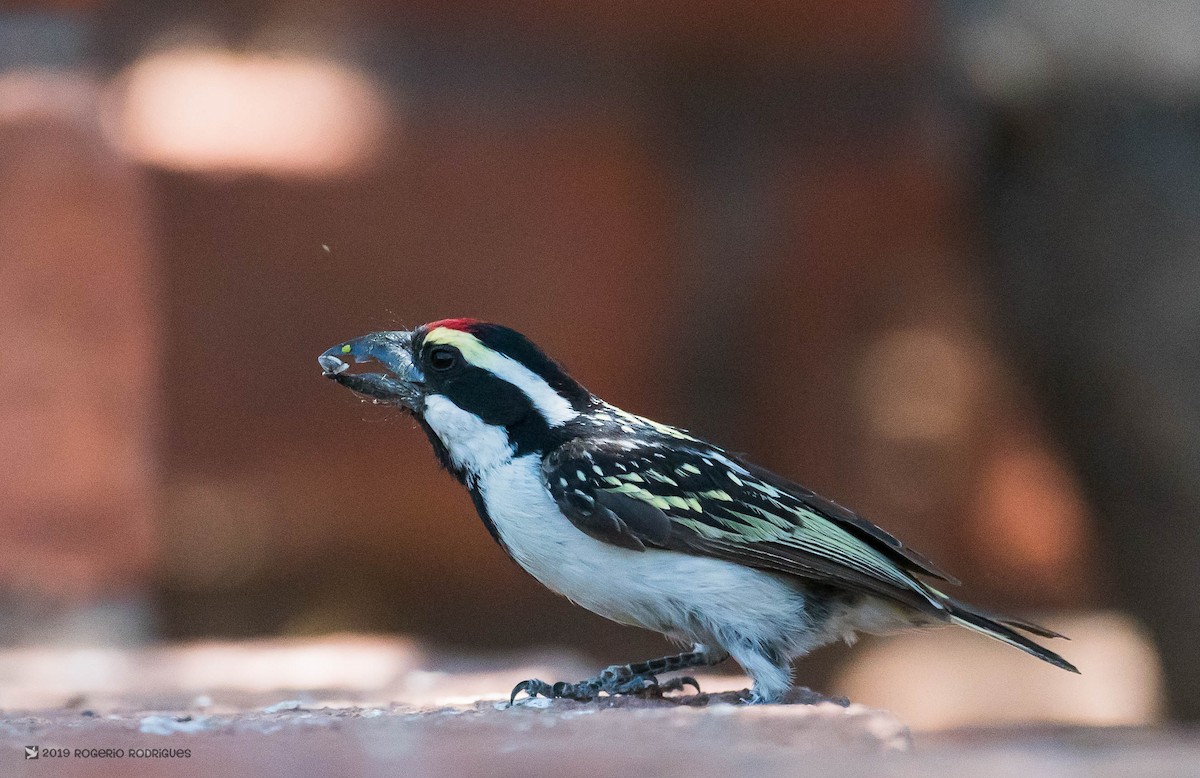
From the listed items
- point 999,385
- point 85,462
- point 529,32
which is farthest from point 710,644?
point 999,385

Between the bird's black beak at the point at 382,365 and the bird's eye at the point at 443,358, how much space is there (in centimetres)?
6

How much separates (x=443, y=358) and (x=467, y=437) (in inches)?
9.7

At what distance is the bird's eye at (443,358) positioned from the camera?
153 inches

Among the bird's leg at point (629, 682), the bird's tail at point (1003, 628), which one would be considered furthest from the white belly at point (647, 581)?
the bird's tail at point (1003, 628)

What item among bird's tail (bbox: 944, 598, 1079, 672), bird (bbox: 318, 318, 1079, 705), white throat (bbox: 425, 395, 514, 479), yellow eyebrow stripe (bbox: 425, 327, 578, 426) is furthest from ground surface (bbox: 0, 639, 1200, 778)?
yellow eyebrow stripe (bbox: 425, 327, 578, 426)

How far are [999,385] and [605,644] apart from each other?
292cm

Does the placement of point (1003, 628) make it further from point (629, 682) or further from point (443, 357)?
point (443, 357)

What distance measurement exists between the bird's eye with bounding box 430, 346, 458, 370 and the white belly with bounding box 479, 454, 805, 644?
1.58 feet

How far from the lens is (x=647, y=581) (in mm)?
3469

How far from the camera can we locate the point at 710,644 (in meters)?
3.62

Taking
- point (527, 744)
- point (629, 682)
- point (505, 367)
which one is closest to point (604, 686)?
point (629, 682)

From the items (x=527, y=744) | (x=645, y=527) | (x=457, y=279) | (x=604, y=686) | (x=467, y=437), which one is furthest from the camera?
(x=457, y=279)

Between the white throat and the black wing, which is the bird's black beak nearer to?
the white throat

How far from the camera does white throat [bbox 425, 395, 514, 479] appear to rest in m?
3.79
